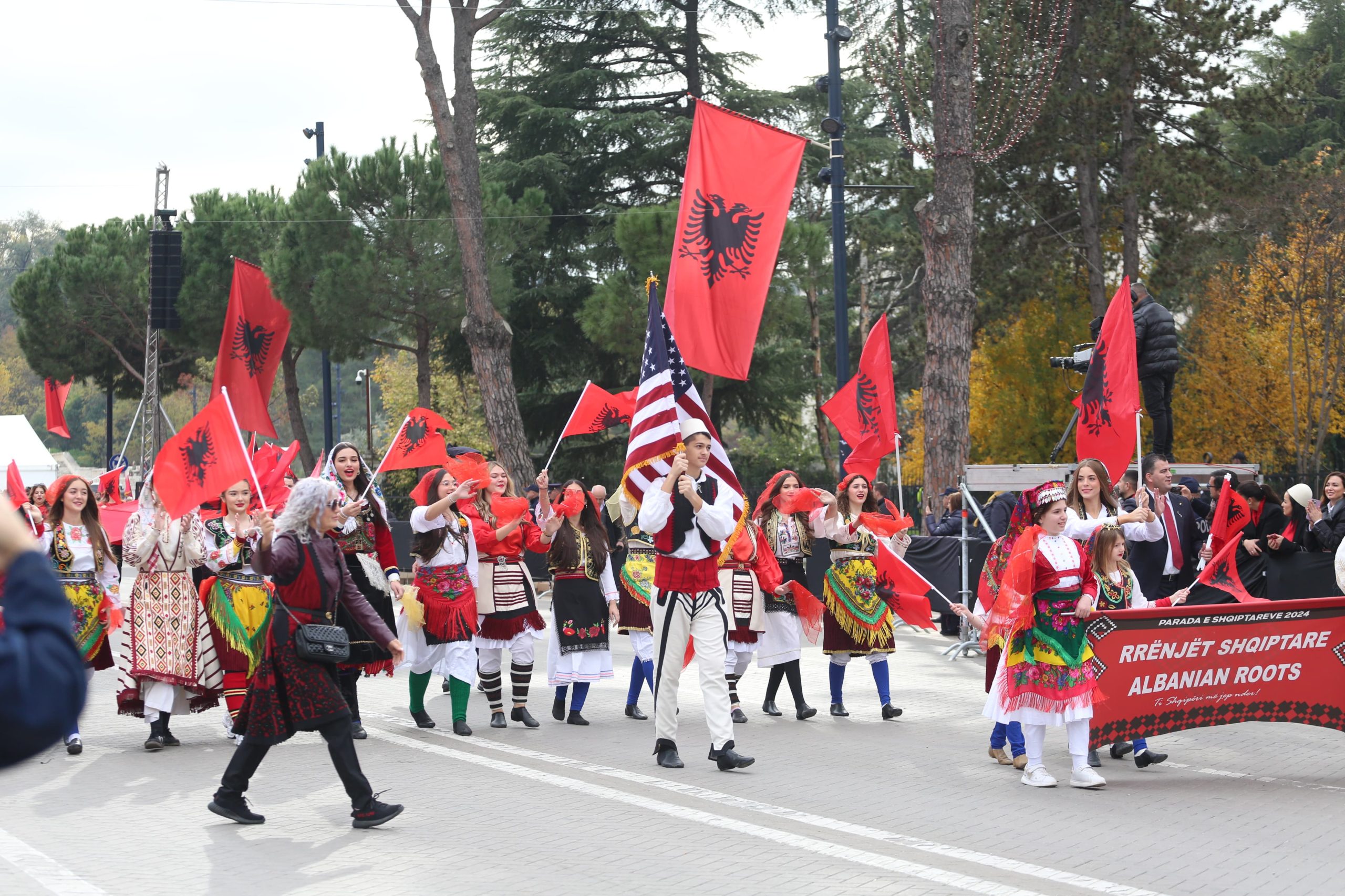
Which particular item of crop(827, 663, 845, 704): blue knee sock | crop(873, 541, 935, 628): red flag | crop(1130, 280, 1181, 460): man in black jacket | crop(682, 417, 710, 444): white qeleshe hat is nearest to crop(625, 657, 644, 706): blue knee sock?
crop(827, 663, 845, 704): blue knee sock

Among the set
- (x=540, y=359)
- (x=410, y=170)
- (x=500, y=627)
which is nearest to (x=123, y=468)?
(x=410, y=170)

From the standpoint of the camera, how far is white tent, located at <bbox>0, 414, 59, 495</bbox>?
1226 inches

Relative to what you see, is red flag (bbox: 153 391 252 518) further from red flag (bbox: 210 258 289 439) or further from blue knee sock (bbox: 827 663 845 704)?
red flag (bbox: 210 258 289 439)

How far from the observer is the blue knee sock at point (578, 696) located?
10078 millimetres

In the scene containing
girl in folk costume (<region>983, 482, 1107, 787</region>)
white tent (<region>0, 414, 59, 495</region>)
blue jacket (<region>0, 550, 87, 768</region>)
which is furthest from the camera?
white tent (<region>0, 414, 59, 495</region>)

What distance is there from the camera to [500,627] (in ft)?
32.4

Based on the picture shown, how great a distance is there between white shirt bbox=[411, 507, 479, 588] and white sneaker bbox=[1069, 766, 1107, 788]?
431 centimetres

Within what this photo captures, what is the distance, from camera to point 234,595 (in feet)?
30.1

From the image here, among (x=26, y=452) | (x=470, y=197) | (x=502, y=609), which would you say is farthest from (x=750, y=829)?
(x=26, y=452)

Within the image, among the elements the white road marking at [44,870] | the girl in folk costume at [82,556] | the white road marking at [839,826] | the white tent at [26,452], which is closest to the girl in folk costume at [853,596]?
the white road marking at [839,826]

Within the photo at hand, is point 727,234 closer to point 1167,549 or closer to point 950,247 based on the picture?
point 1167,549

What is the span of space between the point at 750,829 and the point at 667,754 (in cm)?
163

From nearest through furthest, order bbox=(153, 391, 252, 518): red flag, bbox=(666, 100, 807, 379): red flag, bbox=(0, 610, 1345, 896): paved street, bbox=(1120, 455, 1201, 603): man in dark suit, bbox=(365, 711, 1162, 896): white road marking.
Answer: bbox=(365, 711, 1162, 896): white road marking
bbox=(0, 610, 1345, 896): paved street
bbox=(153, 391, 252, 518): red flag
bbox=(666, 100, 807, 379): red flag
bbox=(1120, 455, 1201, 603): man in dark suit

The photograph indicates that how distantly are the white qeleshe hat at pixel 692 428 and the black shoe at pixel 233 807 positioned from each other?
321cm
